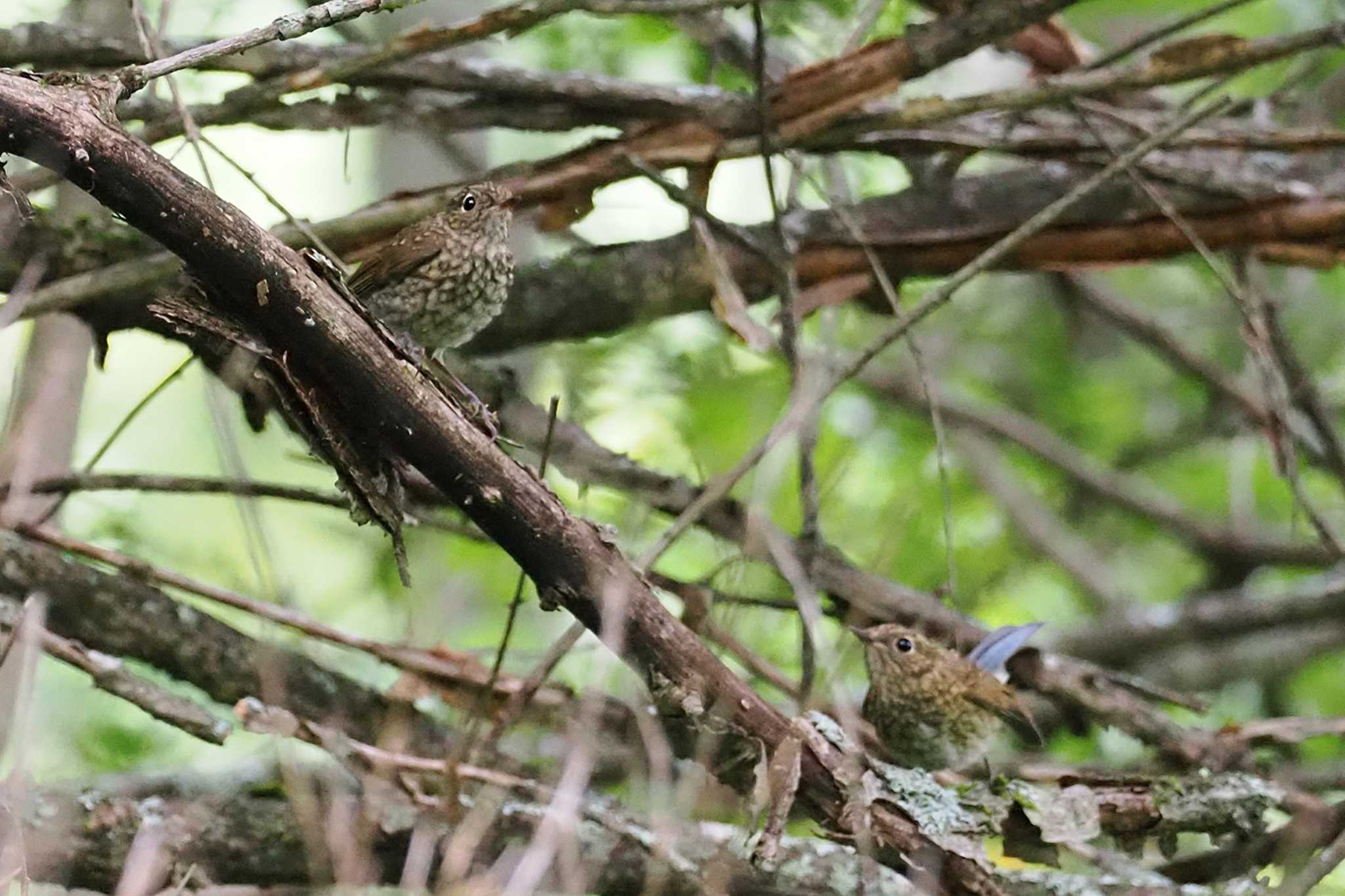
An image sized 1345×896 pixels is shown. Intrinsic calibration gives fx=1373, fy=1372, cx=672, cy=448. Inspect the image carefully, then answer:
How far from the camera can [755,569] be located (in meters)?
4.07

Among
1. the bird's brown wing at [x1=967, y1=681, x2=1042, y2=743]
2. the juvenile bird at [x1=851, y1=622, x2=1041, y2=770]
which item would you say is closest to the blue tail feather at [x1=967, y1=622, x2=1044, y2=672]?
the juvenile bird at [x1=851, y1=622, x2=1041, y2=770]

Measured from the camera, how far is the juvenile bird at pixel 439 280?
317 cm

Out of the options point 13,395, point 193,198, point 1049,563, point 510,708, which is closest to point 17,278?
point 13,395

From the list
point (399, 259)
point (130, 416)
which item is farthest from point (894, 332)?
point (130, 416)

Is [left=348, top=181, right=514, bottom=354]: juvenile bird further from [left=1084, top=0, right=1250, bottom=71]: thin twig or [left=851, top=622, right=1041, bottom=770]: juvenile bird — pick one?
[left=1084, top=0, right=1250, bottom=71]: thin twig

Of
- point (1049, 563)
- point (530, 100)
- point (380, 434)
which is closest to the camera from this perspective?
point (380, 434)

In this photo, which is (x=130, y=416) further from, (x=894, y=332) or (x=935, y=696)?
(x=935, y=696)

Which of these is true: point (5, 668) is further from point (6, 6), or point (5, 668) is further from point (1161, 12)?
point (1161, 12)

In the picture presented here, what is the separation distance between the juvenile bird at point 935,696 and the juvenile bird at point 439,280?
137 centimetres

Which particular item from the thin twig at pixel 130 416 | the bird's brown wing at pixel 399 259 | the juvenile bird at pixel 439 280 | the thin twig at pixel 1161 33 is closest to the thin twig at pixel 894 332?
the thin twig at pixel 1161 33

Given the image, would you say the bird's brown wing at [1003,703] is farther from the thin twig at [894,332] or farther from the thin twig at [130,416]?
the thin twig at [130,416]

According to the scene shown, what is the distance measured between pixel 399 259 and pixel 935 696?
1.77m

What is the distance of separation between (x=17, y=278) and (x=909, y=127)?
96.1 inches

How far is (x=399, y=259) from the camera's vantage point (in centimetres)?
319
